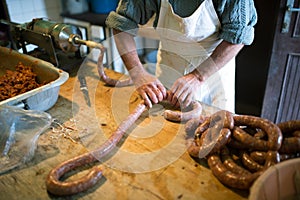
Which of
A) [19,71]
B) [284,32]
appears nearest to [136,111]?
[19,71]

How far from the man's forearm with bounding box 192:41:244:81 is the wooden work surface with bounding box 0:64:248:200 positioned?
0.23 metres

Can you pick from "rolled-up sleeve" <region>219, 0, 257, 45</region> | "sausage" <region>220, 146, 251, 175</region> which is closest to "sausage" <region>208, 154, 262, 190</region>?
"sausage" <region>220, 146, 251, 175</region>

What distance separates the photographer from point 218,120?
0.89 metres

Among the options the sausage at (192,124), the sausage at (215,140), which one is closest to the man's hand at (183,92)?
the sausage at (192,124)

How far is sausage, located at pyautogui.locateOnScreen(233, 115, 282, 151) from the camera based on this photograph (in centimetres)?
74

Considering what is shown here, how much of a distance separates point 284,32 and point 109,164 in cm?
144

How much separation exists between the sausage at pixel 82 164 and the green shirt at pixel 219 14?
496 millimetres

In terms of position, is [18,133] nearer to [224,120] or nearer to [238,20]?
[224,120]

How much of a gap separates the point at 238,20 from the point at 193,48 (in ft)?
0.88

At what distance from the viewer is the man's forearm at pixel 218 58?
3.58 feet

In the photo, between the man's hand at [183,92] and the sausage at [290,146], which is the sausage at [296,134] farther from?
the man's hand at [183,92]

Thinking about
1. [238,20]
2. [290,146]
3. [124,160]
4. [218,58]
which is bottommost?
[124,160]

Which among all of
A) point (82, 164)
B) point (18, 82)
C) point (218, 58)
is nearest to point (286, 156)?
point (218, 58)

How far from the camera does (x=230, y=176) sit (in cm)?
73
